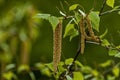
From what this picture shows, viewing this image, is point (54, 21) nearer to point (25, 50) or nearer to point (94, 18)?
point (94, 18)

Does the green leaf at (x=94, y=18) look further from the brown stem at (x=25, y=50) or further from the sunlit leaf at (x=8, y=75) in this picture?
the brown stem at (x=25, y=50)

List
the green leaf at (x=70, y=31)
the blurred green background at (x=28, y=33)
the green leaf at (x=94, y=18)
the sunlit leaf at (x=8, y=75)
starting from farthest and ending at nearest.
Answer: the blurred green background at (x=28, y=33) → the sunlit leaf at (x=8, y=75) → the green leaf at (x=70, y=31) → the green leaf at (x=94, y=18)

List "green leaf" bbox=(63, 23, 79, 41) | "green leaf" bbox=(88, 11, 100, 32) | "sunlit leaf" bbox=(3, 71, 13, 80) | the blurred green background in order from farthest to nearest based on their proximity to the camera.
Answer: the blurred green background < "sunlit leaf" bbox=(3, 71, 13, 80) < "green leaf" bbox=(63, 23, 79, 41) < "green leaf" bbox=(88, 11, 100, 32)

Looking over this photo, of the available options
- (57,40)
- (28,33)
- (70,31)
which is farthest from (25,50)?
(57,40)

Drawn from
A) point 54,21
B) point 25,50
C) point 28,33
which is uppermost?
point 54,21

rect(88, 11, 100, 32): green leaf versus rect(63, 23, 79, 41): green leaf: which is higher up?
rect(88, 11, 100, 32): green leaf

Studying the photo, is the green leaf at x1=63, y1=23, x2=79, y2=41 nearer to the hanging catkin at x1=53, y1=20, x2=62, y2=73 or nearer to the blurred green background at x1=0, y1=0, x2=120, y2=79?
the hanging catkin at x1=53, y1=20, x2=62, y2=73

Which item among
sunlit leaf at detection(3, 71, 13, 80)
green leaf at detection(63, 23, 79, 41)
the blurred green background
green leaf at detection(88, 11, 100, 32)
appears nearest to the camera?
green leaf at detection(88, 11, 100, 32)

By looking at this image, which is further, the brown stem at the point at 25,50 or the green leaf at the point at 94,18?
the brown stem at the point at 25,50

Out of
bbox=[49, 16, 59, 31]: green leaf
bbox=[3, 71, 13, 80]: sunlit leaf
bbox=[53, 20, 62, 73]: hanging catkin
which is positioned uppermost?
bbox=[49, 16, 59, 31]: green leaf

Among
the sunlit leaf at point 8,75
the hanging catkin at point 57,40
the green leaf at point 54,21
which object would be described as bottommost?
the sunlit leaf at point 8,75

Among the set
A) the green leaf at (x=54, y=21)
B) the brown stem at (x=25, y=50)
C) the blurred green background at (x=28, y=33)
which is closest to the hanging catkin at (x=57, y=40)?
the green leaf at (x=54, y=21)

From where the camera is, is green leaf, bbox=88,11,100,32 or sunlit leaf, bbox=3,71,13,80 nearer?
green leaf, bbox=88,11,100,32

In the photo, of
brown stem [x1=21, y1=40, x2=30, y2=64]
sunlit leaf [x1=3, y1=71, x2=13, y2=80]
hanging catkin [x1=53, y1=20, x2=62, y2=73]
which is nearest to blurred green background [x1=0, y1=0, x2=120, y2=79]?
brown stem [x1=21, y1=40, x2=30, y2=64]
